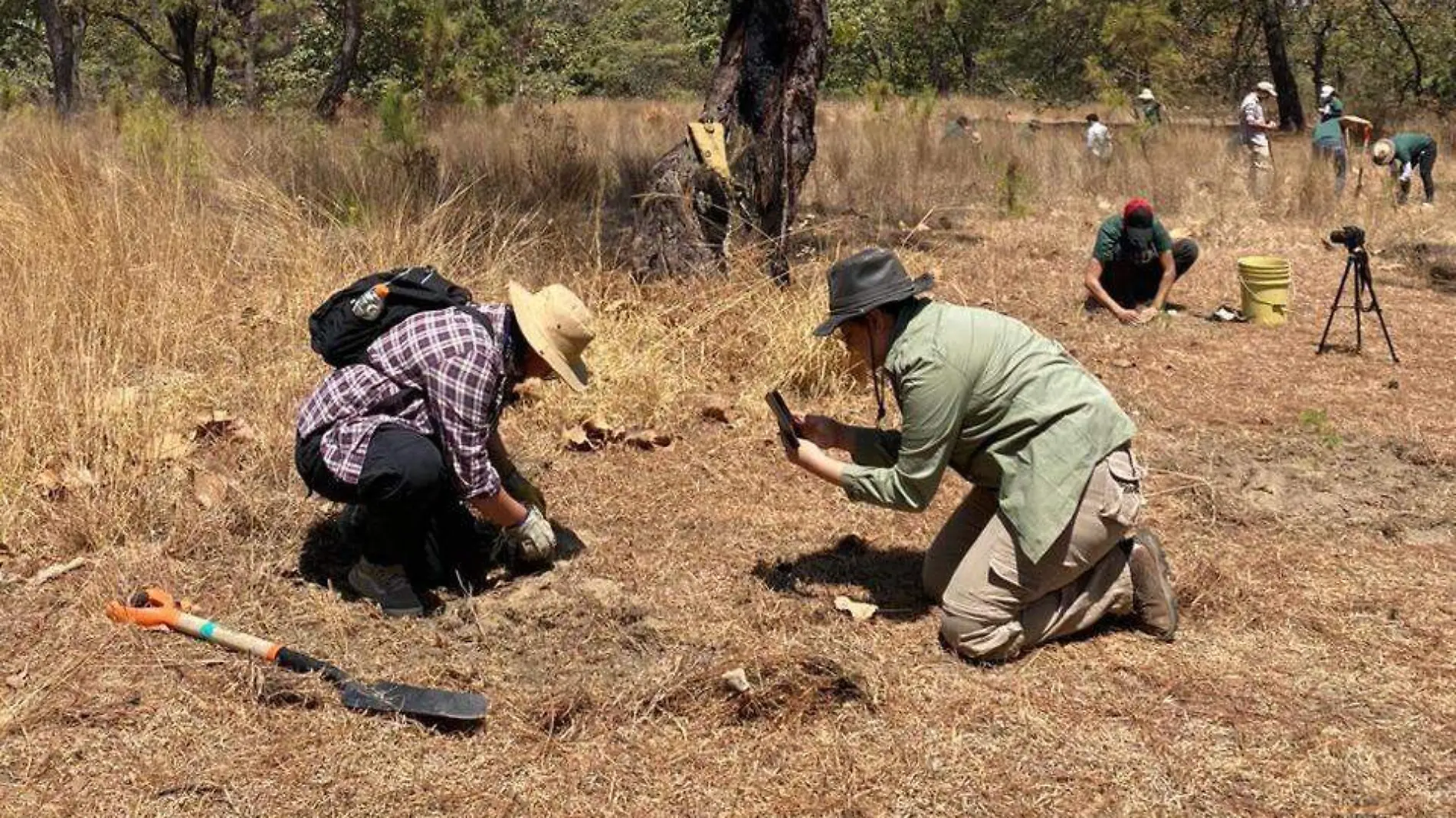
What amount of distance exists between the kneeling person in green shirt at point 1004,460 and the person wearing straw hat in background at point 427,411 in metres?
0.76

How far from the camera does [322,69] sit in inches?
1224

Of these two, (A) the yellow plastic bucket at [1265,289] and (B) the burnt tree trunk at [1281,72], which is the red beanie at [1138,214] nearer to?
(A) the yellow plastic bucket at [1265,289]

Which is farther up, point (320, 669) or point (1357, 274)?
point (1357, 274)

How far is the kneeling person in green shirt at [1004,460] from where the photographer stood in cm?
320

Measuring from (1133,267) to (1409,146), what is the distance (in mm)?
6247

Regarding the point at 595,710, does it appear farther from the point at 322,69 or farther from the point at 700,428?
the point at 322,69

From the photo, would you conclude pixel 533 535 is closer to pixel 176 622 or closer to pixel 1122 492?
pixel 176 622

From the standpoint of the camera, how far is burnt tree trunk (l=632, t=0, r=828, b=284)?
21.5ft

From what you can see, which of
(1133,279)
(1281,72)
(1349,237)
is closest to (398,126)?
(1133,279)

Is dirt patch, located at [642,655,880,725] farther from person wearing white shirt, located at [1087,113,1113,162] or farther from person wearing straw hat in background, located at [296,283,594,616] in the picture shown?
person wearing white shirt, located at [1087,113,1113,162]

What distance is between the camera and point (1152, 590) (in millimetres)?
3443

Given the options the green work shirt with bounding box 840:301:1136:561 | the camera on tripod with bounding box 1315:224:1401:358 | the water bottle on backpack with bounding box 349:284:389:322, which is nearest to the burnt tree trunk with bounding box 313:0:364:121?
the camera on tripod with bounding box 1315:224:1401:358

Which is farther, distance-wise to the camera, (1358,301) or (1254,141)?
(1254,141)

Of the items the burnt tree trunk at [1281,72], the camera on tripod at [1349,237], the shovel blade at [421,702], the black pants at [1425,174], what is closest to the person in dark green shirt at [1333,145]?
the black pants at [1425,174]
